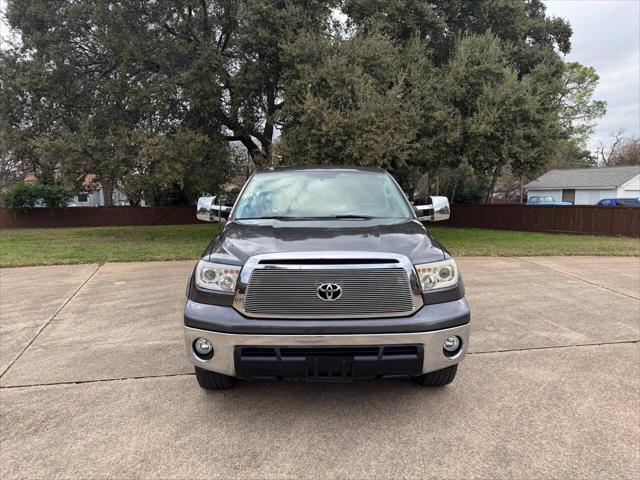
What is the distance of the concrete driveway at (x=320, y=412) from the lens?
2.62 m

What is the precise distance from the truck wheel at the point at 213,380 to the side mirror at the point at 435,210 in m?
2.37

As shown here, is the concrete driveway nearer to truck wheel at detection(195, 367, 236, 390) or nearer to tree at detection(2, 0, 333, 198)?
truck wheel at detection(195, 367, 236, 390)

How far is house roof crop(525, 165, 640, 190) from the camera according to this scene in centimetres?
3416

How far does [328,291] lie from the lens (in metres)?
2.83

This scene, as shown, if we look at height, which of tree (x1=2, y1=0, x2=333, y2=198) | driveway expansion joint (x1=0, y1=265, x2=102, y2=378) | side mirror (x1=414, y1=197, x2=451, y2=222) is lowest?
driveway expansion joint (x1=0, y1=265, x2=102, y2=378)

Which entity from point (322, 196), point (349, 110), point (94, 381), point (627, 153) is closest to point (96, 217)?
point (349, 110)

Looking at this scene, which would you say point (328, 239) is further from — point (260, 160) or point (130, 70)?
point (130, 70)

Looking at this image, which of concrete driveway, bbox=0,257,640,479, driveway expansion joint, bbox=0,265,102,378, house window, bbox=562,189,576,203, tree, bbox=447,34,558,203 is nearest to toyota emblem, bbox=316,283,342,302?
concrete driveway, bbox=0,257,640,479

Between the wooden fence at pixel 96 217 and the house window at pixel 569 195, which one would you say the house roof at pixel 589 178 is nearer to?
the house window at pixel 569 195

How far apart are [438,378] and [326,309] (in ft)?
3.96

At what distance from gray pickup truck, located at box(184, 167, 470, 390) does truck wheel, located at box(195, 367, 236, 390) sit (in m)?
0.38

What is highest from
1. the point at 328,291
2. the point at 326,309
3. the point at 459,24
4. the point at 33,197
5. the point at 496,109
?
the point at 459,24

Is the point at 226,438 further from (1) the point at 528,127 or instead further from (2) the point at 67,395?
(1) the point at 528,127

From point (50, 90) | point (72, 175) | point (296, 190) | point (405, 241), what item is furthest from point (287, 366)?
point (50, 90)
